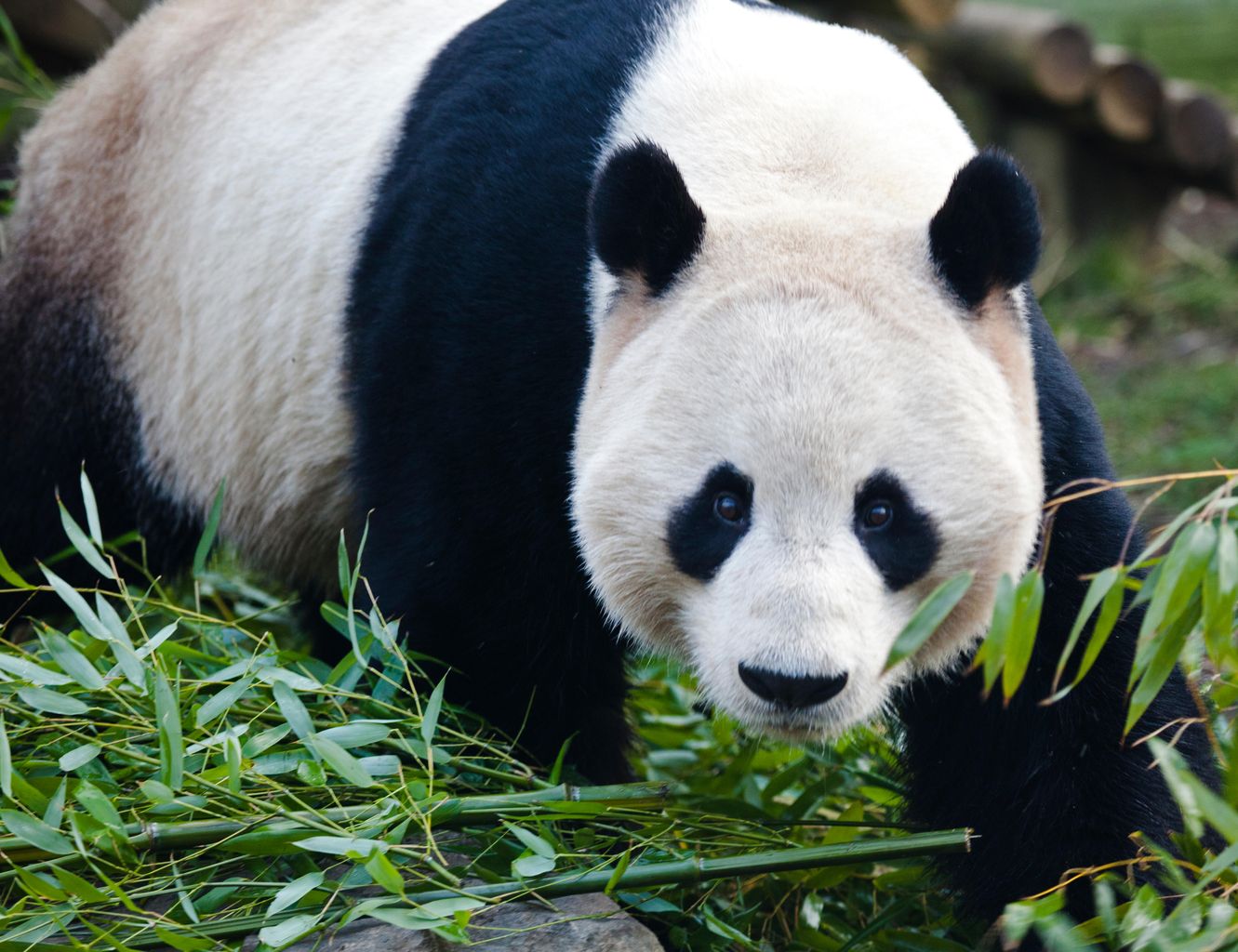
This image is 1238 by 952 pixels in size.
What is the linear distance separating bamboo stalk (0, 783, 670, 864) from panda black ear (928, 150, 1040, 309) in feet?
3.49

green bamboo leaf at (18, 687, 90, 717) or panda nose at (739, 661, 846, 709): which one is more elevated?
panda nose at (739, 661, 846, 709)

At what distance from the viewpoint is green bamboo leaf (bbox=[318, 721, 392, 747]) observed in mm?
2477

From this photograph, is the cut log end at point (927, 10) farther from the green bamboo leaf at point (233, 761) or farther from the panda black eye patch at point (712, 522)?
the green bamboo leaf at point (233, 761)

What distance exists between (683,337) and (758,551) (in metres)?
0.37

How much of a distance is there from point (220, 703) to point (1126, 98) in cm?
611

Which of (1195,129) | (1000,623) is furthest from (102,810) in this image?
(1195,129)

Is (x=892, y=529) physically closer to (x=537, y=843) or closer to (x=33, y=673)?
(x=537, y=843)

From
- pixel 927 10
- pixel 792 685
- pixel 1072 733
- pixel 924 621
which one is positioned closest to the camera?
pixel 924 621

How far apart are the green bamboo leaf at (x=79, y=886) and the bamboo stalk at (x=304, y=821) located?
9 cm

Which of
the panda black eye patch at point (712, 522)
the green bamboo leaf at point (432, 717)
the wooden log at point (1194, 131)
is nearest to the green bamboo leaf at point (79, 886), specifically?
the green bamboo leaf at point (432, 717)

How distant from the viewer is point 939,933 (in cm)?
288

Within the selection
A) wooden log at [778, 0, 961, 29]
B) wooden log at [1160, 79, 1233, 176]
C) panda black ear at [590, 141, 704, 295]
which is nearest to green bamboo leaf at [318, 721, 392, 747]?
panda black ear at [590, 141, 704, 295]

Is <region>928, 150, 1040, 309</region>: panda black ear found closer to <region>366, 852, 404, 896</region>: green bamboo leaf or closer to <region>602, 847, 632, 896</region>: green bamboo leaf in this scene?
<region>602, 847, 632, 896</region>: green bamboo leaf

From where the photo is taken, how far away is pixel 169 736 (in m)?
2.35
